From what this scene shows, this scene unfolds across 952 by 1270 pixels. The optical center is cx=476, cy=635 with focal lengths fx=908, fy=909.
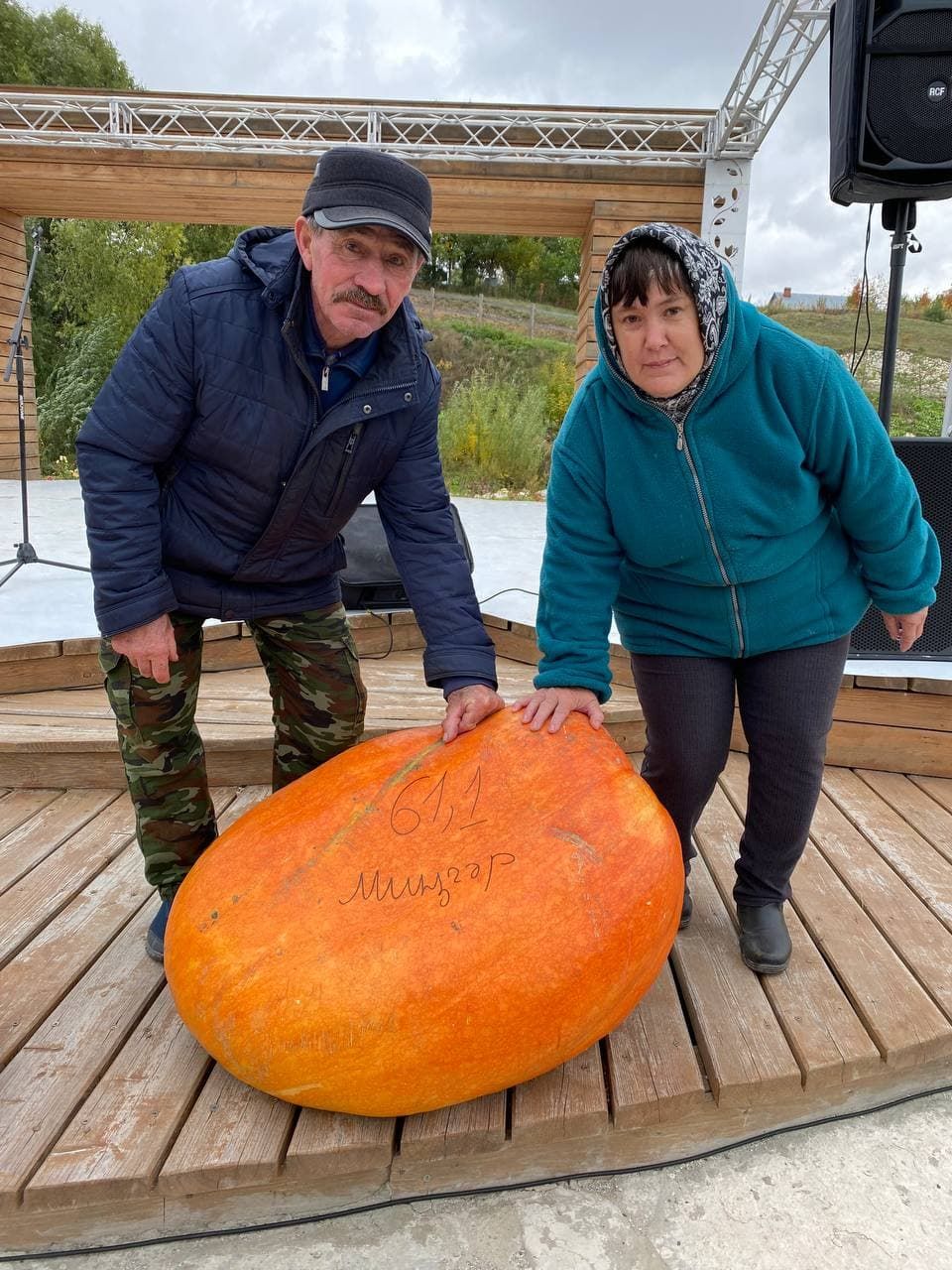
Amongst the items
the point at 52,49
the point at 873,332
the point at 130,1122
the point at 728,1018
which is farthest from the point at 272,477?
A: the point at 52,49

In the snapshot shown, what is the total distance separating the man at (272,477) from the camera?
1.49m

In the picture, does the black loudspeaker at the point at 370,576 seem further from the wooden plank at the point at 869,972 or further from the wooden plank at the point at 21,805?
the wooden plank at the point at 869,972

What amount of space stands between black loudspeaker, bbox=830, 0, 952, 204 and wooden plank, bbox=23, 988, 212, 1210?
3145mm

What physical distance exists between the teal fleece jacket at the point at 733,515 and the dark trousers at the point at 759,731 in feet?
0.15

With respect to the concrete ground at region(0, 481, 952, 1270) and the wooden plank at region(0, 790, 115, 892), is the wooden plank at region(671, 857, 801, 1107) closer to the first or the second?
the concrete ground at region(0, 481, 952, 1270)

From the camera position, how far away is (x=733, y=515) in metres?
1.56

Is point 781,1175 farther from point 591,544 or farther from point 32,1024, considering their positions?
point 32,1024

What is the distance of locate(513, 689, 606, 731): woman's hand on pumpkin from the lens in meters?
1.57

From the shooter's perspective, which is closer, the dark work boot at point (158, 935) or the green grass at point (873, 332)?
the dark work boot at point (158, 935)

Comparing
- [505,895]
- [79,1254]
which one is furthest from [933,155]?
[79,1254]

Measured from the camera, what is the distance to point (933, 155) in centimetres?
289

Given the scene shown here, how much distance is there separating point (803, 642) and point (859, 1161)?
34.6 inches

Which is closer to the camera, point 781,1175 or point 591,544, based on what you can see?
point 781,1175

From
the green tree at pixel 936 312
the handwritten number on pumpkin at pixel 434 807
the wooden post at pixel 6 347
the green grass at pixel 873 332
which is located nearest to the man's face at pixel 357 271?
the handwritten number on pumpkin at pixel 434 807
